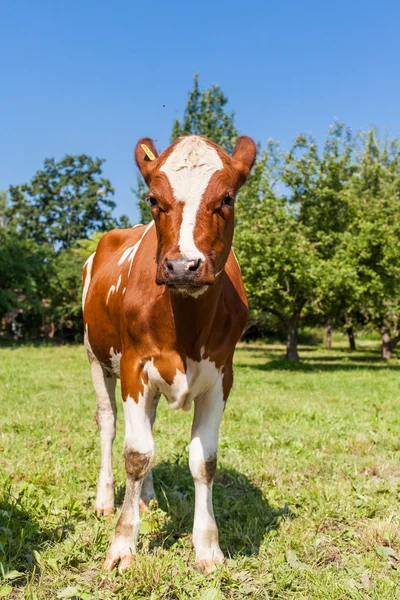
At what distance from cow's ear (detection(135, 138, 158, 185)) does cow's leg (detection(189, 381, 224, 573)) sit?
1540 mm

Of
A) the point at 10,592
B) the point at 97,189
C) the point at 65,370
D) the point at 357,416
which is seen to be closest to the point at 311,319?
the point at 65,370

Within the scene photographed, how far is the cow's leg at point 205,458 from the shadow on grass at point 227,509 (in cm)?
27

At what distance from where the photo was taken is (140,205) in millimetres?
45000

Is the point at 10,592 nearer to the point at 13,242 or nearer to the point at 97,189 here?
the point at 13,242

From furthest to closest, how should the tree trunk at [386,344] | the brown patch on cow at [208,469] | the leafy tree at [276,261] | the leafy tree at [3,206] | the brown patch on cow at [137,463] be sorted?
the leafy tree at [3,206], the tree trunk at [386,344], the leafy tree at [276,261], the brown patch on cow at [208,469], the brown patch on cow at [137,463]

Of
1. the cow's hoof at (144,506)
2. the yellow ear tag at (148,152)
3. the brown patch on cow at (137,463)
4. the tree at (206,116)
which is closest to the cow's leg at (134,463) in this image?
the brown patch on cow at (137,463)

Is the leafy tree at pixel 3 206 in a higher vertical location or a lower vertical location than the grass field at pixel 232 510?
higher

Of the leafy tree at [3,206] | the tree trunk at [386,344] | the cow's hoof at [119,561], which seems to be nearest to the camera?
the cow's hoof at [119,561]

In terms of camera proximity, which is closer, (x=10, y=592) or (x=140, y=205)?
(x=10, y=592)

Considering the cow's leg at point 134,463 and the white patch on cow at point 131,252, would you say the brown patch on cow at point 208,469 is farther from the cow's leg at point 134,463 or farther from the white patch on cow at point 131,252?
the white patch on cow at point 131,252

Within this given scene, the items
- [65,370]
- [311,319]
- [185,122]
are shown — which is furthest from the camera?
[185,122]

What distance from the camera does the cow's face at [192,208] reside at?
305cm

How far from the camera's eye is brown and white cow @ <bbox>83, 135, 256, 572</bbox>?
3203mm

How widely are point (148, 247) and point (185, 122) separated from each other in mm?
41114
